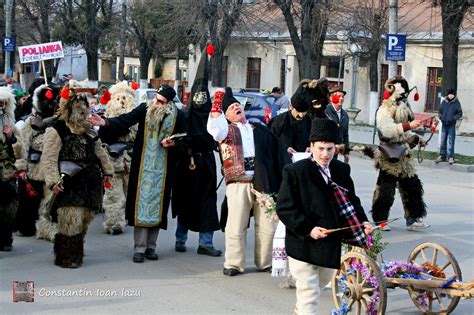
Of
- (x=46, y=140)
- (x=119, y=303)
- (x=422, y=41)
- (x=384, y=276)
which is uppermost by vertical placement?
(x=422, y=41)

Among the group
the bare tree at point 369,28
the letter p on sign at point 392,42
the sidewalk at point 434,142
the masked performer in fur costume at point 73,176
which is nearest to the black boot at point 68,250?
the masked performer in fur costume at point 73,176

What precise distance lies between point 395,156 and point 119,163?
360 cm

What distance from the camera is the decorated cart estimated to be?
6.24m

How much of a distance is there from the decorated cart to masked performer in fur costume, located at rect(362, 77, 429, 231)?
11.7 feet

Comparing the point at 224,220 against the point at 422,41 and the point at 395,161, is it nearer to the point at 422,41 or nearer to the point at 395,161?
the point at 395,161

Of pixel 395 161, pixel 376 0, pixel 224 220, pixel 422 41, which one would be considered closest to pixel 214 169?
pixel 224 220

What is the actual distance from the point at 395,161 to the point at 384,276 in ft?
13.6

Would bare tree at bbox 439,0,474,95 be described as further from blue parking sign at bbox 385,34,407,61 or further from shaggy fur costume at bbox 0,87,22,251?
shaggy fur costume at bbox 0,87,22,251

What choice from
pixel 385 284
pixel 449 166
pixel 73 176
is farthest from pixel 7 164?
pixel 449 166

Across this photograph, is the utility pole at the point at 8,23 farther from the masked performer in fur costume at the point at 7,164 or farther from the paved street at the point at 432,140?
the masked performer in fur costume at the point at 7,164

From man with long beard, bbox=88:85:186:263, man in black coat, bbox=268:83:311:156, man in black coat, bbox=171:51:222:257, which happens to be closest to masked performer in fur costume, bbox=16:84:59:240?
man with long beard, bbox=88:85:186:263

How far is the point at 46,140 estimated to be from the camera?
8.32 meters

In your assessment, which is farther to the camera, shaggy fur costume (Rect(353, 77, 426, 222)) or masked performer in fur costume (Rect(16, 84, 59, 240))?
shaggy fur costume (Rect(353, 77, 426, 222))

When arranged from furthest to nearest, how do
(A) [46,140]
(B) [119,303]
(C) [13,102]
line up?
(C) [13,102] < (A) [46,140] < (B) [119,303]
